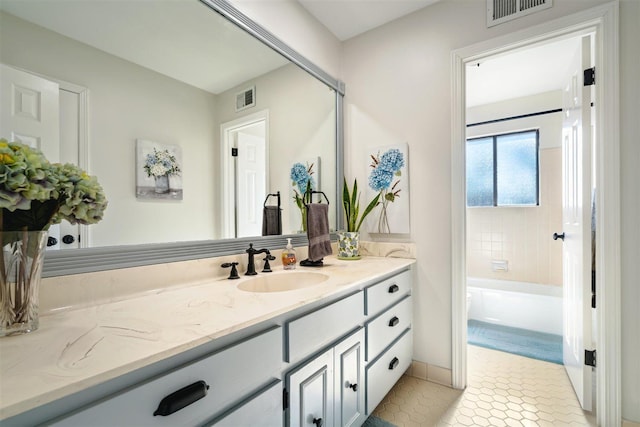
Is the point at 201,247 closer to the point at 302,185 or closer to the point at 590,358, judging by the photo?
the point at 302,185

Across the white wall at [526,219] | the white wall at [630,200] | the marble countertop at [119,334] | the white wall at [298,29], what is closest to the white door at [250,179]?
the marble countertop at [119,334]

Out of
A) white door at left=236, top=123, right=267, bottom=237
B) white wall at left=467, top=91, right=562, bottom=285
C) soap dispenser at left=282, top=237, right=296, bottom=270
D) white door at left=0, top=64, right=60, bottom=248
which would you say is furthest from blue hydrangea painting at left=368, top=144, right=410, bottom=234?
white wall at left=467, top=91, right=562, bottom=285

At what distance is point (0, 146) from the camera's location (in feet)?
2.05

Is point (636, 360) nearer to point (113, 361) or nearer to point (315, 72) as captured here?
point (113, 361)

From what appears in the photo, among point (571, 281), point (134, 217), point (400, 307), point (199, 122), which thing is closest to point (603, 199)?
point (571, 281)

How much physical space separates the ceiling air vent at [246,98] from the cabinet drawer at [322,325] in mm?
1057

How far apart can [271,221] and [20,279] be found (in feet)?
3.61

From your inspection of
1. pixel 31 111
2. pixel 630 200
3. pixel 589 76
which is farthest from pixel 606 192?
pixel 31 111

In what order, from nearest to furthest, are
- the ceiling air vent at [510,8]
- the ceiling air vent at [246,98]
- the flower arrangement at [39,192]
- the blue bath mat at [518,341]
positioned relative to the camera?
1. the flower arrangement at [39,192]
2. the ceiling air vent at [246,98]
3. the ceiling air vent at [510,8]
4. the blue bath mat at [518,341]

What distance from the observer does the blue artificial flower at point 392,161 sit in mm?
2006

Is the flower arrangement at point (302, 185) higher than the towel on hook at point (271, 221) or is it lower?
higher

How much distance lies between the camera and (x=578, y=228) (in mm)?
1629

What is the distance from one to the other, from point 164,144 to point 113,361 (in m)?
0.85

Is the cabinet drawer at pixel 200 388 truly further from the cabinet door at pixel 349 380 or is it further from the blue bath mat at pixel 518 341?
the blue bath mat at pixel 518 341
